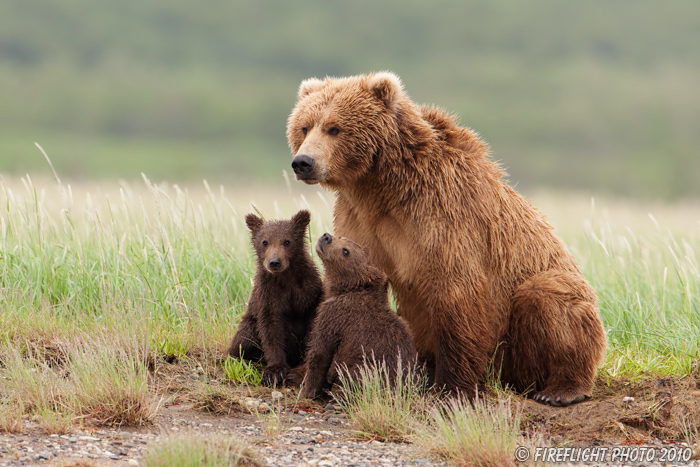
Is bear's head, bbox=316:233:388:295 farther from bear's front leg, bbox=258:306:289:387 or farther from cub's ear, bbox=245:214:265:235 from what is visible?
cub's ear, bbox=245:214:265:235

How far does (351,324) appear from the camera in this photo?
5.33m

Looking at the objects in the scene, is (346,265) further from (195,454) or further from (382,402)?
(195,454)

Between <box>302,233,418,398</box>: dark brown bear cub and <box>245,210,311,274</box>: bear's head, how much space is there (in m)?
0.38

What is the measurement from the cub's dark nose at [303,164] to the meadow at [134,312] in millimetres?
1459

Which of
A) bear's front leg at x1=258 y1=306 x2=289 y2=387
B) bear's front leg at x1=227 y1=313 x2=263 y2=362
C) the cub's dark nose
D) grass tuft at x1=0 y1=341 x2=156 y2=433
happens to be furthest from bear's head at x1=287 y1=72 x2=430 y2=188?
grass tuft at x1=0 y1=341 x2=156 y2=433

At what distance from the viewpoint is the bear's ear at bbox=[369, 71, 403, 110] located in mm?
5363

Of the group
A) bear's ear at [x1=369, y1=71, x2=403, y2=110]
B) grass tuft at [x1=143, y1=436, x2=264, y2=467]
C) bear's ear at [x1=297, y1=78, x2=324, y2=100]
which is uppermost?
bear's ear at [x1=297, y1=78, x2=324, y2=100]

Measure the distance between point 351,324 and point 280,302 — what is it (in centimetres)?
67

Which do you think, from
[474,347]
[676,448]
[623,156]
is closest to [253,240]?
[474,347]

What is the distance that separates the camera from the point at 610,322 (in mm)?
7281

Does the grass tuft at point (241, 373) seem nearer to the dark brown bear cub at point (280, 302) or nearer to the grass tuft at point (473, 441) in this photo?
the dark brown bear cub at point (280, 302)

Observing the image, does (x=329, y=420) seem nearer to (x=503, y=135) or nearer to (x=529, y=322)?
(x=529, y=322)

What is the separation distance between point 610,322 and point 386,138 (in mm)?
3261

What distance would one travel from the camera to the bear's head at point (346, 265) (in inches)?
212
